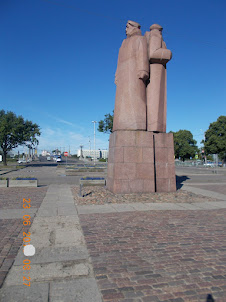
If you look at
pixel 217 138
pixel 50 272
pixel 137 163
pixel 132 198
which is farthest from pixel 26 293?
pixel 217 138

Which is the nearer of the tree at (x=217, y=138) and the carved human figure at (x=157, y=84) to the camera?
the carved human figure at (x=157, y=84)

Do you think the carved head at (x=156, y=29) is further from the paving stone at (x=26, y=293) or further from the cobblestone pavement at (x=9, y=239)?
the paving stone at (x=26, y=293)

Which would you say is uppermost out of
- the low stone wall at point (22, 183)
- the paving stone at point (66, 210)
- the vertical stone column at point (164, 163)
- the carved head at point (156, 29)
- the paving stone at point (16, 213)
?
the carved head at point (156, 29)

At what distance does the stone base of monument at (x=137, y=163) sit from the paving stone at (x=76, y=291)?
784 centimetres

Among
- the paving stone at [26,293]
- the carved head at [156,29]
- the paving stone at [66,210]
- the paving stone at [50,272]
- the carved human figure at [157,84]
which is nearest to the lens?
the paving stone at [26,293]

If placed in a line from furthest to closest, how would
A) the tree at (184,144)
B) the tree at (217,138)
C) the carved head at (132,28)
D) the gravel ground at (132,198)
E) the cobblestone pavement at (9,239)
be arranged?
the tree at (184,144), the tree at (217,138), the carved head at (132,28), the gravel ground at (132,198), the cobblestone pavement at (9,239)

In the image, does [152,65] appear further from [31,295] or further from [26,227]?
[31,295]

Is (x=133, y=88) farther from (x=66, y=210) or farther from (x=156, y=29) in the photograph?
(x=66, y=210)

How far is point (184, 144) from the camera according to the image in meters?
80.0

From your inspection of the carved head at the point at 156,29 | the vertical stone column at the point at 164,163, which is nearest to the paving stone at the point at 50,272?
the vertical stone column at the point at 164,163

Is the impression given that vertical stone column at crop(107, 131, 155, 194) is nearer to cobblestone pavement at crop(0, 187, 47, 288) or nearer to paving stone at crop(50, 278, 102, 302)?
cobblestone pavement at crop(0, 187, 47, 288)

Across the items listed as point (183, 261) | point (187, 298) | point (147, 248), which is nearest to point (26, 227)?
point (147, 248)

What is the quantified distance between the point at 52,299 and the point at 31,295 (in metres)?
0.30

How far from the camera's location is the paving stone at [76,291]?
3.10 metres
